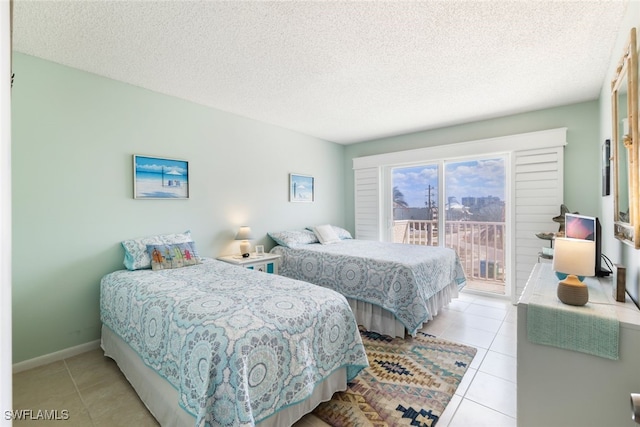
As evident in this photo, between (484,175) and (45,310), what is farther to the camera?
(484,175)

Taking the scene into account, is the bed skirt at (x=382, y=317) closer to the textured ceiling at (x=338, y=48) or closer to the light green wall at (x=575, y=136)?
the light green wall at (x=575, y=136)

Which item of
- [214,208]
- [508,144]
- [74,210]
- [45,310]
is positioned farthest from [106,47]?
[508,144]

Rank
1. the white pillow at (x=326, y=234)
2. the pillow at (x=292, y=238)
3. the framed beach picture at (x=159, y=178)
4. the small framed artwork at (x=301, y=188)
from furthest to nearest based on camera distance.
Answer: the small framed artwork at (x=301, y=188) → the white pillow at (x=326, y=234) → the pillow at (x=292, y=238) → the framed beach picture at (x=159, y=178)

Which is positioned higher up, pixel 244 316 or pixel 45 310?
pixel 244 316

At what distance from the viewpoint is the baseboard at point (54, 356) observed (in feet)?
7.50

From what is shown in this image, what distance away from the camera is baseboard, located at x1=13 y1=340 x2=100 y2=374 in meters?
2.29

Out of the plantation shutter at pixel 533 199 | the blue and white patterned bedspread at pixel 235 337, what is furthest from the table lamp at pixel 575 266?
the plantation shutter at pixel 533 199

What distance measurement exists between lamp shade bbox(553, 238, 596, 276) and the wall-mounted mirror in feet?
0.69

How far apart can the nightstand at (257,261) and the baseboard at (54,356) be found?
4.62 feet

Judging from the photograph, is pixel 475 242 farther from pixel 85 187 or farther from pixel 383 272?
pixel 85 187

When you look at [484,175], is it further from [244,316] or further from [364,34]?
[244,316]

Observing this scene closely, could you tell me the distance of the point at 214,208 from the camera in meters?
3.54

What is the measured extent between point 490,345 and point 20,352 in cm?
402

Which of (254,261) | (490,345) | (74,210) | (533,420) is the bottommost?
(490,345)
